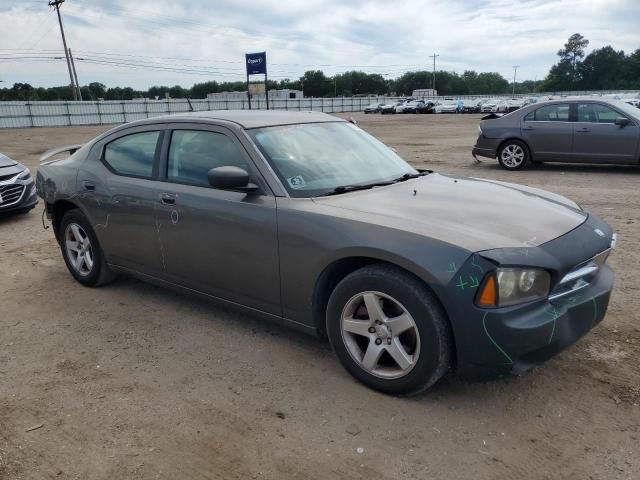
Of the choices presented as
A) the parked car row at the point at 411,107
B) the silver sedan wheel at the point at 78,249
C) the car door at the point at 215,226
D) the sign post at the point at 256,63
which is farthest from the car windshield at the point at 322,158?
the parked car row at the point at 411,107

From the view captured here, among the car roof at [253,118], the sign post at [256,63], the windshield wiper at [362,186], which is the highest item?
the sign post at [256,63]

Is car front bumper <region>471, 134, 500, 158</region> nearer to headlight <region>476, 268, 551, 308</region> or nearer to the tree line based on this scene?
headlight <region>476, 268, 551, 308</region>

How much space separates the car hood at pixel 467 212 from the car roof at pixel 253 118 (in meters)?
0.92

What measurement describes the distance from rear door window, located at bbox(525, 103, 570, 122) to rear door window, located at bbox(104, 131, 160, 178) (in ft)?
30.4

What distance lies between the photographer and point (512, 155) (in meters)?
11.6

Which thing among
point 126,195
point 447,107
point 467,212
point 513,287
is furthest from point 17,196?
point 447,107

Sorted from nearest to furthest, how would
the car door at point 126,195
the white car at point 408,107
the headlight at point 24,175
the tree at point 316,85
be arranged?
1. the car door at point 126,195
2. the headlight at point 24,175
3. the white car at point 408,107
4. the tree at point 316,85

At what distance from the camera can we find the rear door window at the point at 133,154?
4.21m

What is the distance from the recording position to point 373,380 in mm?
3066

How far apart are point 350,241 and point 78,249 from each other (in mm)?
3174

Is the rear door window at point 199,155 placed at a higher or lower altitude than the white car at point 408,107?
higher

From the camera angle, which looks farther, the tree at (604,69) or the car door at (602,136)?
the tree at (604,69)

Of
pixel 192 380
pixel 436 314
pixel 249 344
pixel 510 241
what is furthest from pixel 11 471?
pixel 510 241

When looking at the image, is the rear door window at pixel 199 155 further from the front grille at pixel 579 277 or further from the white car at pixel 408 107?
the white car at pixel 408 107
